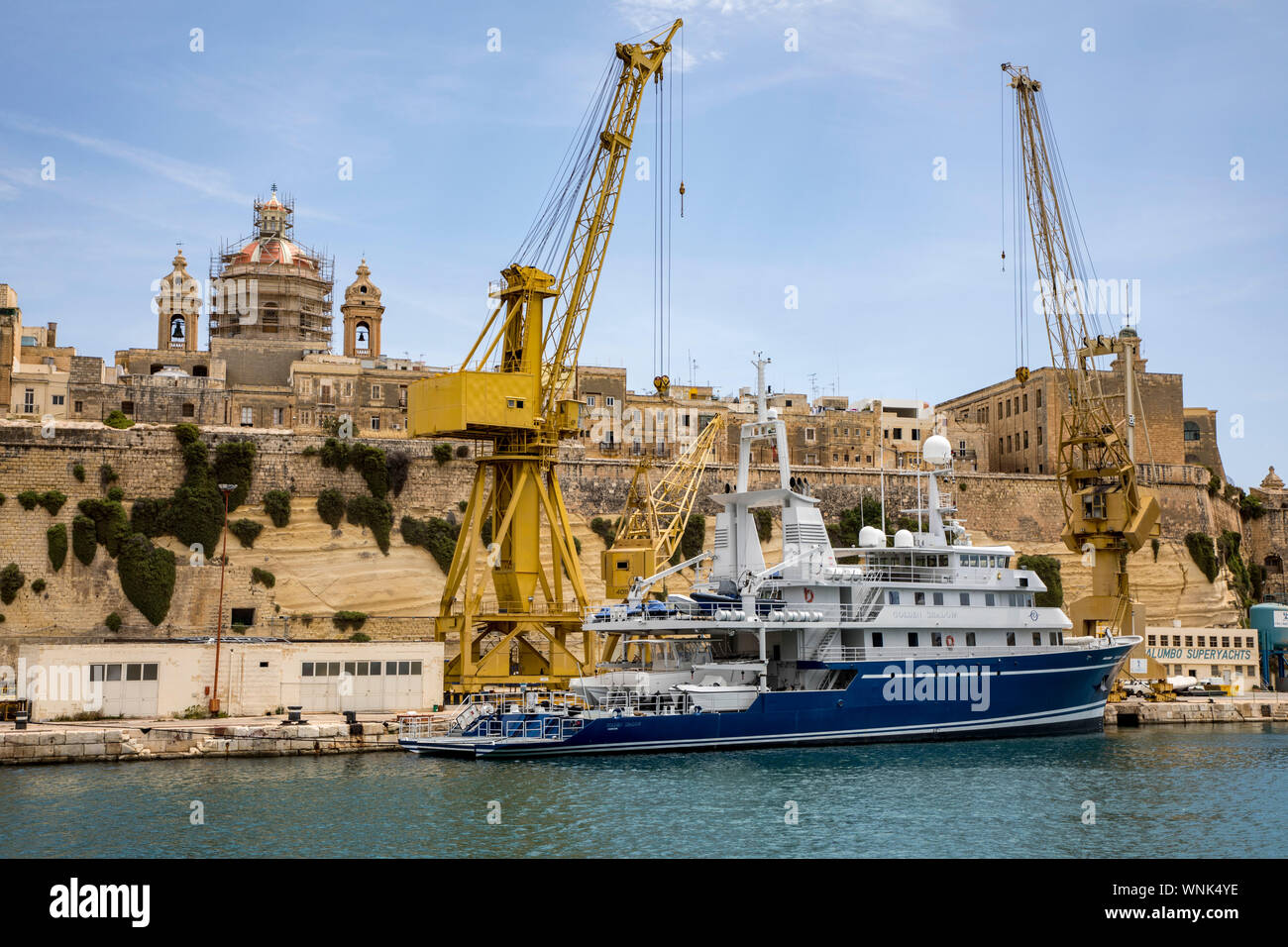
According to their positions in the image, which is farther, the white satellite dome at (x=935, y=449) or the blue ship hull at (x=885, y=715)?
the white satellite dome at (x=935, y=449)

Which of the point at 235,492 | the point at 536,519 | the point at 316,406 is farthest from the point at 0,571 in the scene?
the point at 536,519

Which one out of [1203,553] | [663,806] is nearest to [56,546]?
[663,806]

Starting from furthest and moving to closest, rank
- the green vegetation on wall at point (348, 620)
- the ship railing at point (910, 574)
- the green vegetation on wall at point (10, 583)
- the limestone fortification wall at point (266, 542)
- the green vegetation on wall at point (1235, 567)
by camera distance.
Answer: the green vegetation on wall at point (1235, 567) < the green vegetation on wall at point (348, 620) < the limestone fortification wall at point (266, 542) < the green vegetation on wall at point (10, 583) < the ship railing at point (910, 574)

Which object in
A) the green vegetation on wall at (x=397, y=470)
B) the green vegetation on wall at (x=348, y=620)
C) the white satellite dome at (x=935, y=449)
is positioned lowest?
the green vegetation on wall at (x=348, y=620)

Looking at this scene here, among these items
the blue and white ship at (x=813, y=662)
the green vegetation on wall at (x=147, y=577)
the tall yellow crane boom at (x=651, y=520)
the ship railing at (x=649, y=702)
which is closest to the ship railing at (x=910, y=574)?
the blue and white ship at (x=813, y=662)

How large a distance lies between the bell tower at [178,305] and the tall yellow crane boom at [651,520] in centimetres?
3387

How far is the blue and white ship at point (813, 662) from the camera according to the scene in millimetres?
35812

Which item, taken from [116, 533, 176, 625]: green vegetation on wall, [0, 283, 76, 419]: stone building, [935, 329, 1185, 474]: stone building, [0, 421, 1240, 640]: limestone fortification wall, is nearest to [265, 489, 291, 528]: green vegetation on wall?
[0, 421, 1240, 640]: limestone fortification wall

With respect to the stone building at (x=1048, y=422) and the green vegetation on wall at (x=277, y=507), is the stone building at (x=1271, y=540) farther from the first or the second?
the green vegetation on wall at (x=277, y=507)

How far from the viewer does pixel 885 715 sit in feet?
127

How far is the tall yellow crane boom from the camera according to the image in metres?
56.6

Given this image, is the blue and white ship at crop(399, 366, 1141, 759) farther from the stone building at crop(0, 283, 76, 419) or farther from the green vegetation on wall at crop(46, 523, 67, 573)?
the stone building at crop(0, 283, 76, 419)

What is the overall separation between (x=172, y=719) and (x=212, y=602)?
19195 mm

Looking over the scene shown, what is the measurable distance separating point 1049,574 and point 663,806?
47829 mm
